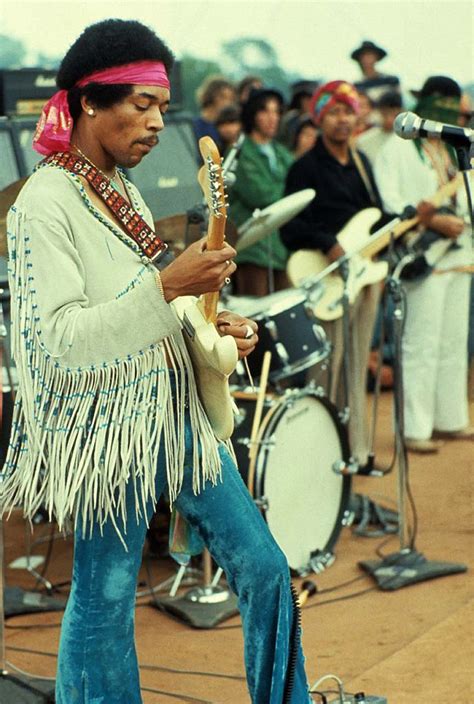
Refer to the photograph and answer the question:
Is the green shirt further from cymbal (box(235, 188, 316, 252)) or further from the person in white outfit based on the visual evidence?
cymbal (box(235, 188, 316, 252))

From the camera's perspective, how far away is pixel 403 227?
642cm

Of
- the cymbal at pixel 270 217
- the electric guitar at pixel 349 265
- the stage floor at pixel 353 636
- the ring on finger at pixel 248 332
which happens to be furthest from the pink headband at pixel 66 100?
the electric guitar at pixel 349 265

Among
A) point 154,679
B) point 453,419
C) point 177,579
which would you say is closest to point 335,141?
point 453,419

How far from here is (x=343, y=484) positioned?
5375mm

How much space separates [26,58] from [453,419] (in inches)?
135

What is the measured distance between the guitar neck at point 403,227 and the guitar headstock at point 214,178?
307cm

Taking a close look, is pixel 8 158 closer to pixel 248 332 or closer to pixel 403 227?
pixel 403 227

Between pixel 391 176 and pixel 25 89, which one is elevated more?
pixel 25 89

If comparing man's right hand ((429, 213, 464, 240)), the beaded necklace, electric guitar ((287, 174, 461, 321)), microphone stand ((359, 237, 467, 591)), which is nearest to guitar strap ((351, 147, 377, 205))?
electric guitar ((287, 174, 461, 321))

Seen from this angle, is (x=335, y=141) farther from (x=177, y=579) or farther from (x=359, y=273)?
(x=177, y=579)

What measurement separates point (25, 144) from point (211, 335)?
11.0 ft

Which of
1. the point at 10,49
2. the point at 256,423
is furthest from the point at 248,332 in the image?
the point at 10,49

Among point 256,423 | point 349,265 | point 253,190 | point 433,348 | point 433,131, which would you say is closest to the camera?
point 433,131

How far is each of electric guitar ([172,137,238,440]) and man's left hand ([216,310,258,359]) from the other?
34mm
